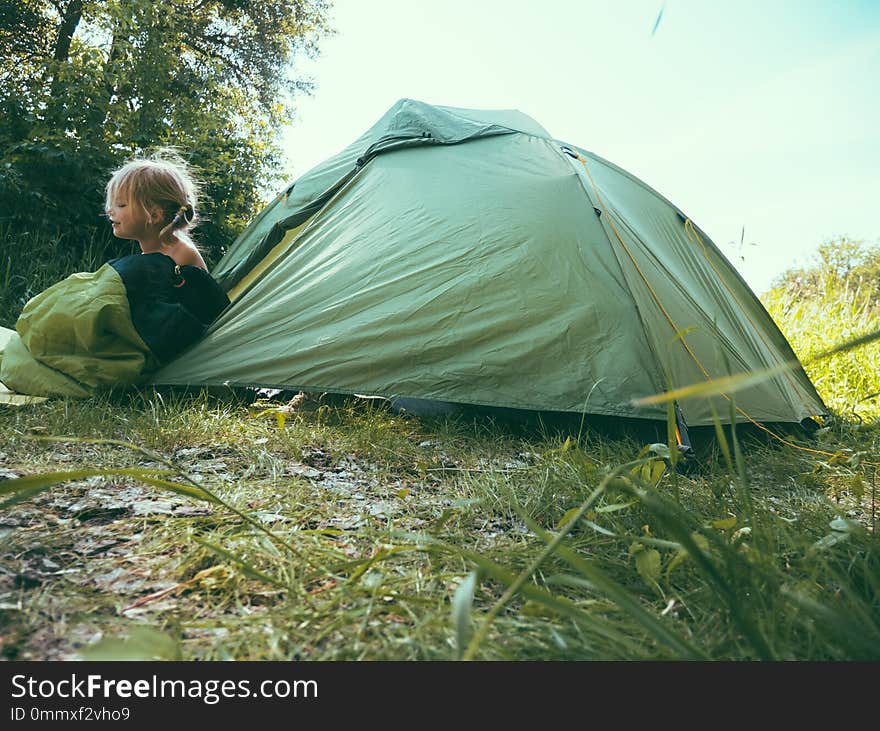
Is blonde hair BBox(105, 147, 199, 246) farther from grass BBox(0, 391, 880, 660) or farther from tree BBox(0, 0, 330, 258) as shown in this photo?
tree BBox(0, 0, 330, 258)

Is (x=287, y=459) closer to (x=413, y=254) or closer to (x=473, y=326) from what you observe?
(x=473, y=326)

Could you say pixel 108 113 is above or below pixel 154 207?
above

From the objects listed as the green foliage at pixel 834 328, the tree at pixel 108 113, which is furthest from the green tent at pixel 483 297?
the tree at pixel 108 113

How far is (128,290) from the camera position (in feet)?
8.32

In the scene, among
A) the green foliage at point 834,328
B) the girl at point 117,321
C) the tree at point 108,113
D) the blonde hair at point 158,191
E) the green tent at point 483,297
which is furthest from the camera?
the tree at point 108,113

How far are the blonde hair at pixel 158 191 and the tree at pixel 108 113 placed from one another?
262cm

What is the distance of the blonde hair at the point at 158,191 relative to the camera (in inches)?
110

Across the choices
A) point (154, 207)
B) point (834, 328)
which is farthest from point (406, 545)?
point (834, 328)

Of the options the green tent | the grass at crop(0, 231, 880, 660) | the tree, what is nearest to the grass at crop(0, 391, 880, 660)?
the grass at crop(0, 231, 880, 660)

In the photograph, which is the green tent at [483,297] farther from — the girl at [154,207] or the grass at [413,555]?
the girl at [154,207]

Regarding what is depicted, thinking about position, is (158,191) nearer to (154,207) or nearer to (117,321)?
(154,207)

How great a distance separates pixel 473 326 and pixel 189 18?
12104mm

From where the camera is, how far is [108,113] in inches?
235

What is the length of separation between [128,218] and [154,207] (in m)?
0.12
